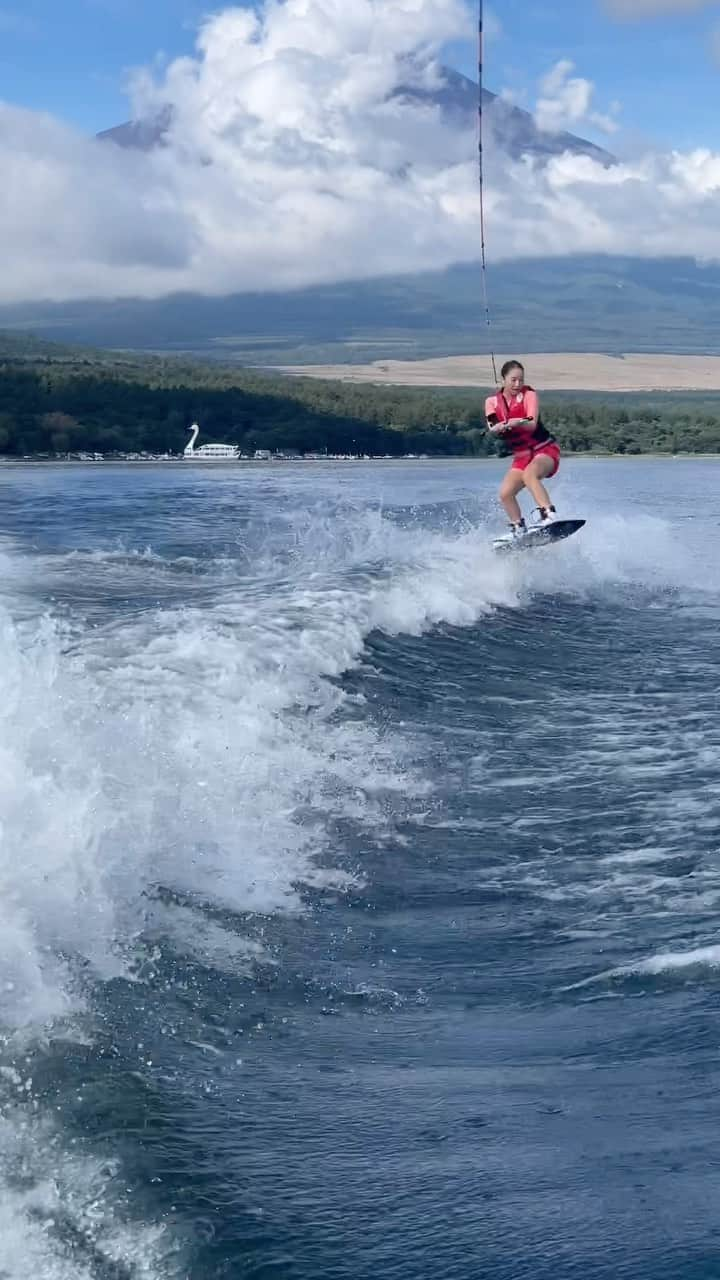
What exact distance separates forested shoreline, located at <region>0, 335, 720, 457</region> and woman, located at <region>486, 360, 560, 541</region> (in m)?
12.8

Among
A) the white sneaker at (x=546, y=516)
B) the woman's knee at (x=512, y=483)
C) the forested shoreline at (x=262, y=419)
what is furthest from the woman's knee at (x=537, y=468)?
the forested shoreline at (x=262, y=419)

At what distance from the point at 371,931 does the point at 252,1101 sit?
1.41 metres

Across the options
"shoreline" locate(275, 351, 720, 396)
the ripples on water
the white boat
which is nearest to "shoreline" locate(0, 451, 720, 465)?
the white boat

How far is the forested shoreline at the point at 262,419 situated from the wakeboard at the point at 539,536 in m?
12.5

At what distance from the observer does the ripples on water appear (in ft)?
11.0

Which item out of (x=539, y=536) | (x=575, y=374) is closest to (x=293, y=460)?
(x=539, y=536)

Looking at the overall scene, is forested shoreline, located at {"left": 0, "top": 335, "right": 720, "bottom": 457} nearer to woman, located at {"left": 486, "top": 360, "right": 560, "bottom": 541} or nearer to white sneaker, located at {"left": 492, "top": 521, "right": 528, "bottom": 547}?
white sneaker, located at {"left": 492, "top": 521, "right": 528, "bottom": 547}

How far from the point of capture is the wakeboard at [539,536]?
1407 cm

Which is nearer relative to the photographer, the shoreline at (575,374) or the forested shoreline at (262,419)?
the forested shoreline at (262,419)

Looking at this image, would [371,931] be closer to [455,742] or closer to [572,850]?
[572,850]

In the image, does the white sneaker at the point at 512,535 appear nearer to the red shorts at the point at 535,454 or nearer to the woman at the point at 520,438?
the woman at the point at 520,438

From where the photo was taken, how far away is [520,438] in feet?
45.0

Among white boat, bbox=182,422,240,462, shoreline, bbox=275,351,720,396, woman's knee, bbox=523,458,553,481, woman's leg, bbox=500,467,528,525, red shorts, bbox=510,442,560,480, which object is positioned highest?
shoreline, bbox=275,351,720,396

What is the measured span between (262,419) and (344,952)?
31568 millimetres
